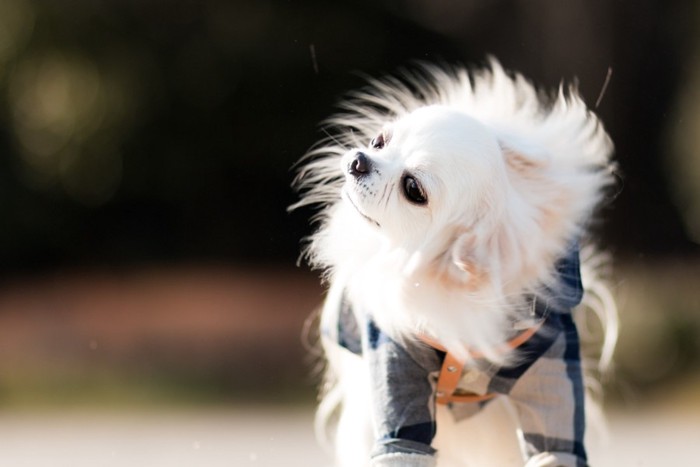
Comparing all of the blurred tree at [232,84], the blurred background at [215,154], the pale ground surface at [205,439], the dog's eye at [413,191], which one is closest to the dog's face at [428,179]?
the dog's eye at [413,191]

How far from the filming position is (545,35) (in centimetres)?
771

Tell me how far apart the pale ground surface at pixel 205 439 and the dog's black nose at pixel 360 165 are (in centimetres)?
260

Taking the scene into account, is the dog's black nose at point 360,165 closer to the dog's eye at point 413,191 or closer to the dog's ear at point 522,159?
the dog's eye at point 413,191

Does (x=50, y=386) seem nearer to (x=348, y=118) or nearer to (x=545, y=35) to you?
(x=545, y=35)

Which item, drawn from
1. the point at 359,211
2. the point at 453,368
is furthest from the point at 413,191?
the point at 453,368

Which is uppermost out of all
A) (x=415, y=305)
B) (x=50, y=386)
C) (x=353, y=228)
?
(x=50, y=386)

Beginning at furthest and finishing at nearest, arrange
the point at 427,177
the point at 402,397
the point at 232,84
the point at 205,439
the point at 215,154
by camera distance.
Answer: the point at 215,154 < the point at 232,84 < the point at 205,439 < the point at 402,397 < the point at 427,177

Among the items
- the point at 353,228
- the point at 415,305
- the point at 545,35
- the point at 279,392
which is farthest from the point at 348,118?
the point at 545,35

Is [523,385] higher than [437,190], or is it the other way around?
[437,190]

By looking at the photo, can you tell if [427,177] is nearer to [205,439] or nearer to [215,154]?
[205,439]

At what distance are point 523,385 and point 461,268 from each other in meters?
0.36

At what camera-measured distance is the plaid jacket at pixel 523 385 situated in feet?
8.38

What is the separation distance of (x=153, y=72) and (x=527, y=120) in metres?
5.42

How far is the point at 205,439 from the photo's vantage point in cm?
568
